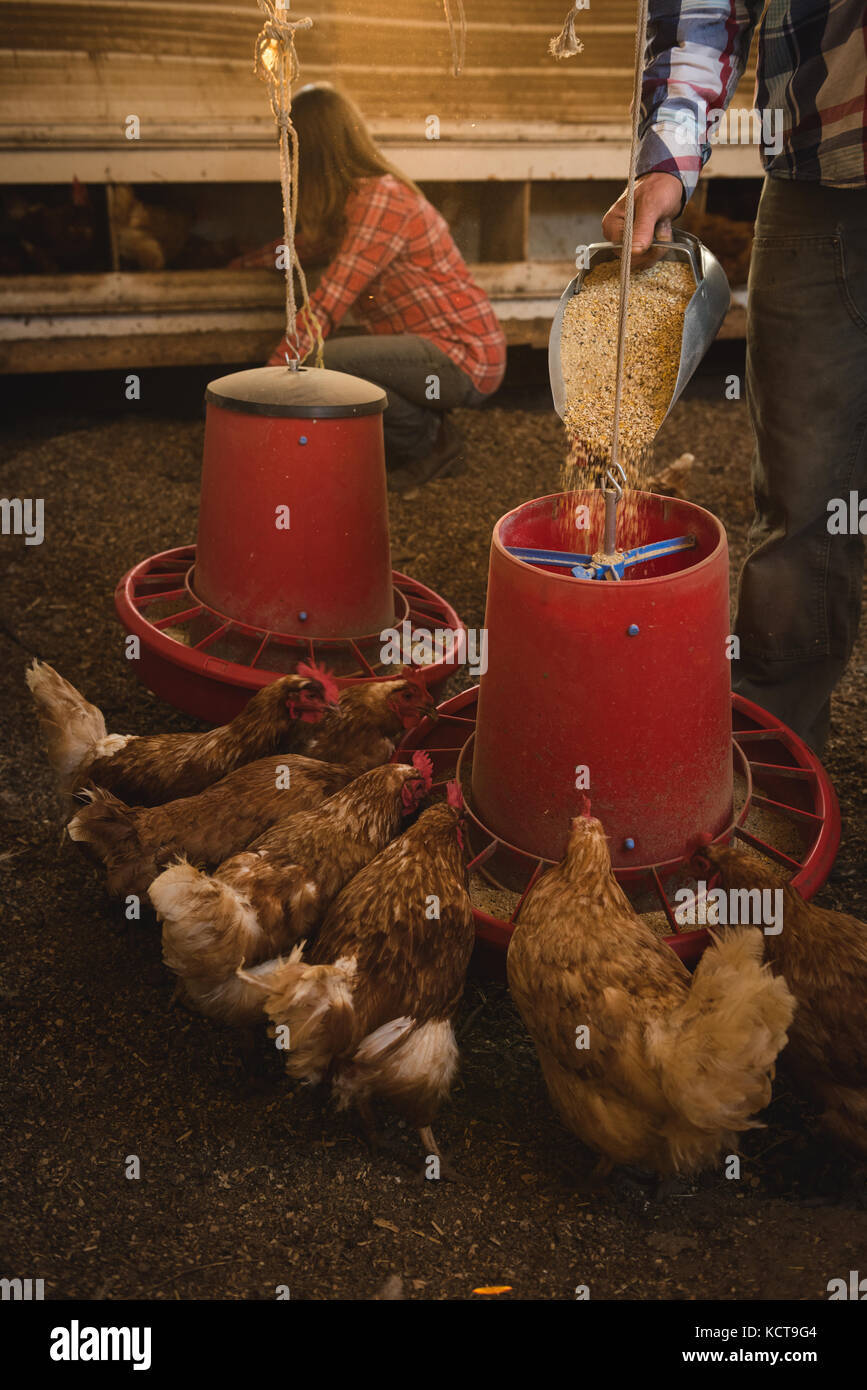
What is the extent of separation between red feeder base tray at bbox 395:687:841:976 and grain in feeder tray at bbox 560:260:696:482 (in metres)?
0.67

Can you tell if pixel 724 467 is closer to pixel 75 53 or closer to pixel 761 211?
pixel 761 211

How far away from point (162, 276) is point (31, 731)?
9.10 feet

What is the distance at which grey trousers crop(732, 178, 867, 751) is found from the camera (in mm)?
2254

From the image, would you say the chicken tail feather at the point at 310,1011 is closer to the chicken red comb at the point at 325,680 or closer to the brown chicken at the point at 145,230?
the chicken red comb at the point at 325,680

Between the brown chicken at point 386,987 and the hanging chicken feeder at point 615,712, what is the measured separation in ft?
0.50

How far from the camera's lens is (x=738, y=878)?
73.8 inches

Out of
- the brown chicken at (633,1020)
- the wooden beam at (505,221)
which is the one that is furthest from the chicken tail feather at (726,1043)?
the wooden beam at (505,221)

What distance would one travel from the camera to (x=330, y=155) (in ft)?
14.2

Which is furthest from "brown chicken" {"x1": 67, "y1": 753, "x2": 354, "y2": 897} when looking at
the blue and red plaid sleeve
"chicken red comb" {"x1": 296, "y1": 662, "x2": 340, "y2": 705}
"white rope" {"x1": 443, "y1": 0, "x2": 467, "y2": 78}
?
"white rope" {"x1": 443, "y1": 0, "x2": 467, "y2": 78}

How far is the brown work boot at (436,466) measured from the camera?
464 centimetres

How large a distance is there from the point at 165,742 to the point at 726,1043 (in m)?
1.42

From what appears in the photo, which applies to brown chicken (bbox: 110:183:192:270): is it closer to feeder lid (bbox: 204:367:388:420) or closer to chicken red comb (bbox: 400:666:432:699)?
feeder lid (bbox: 204:367:388:420)
